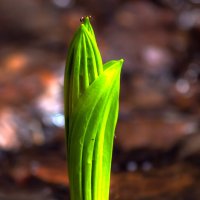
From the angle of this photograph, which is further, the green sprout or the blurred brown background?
the blurred brown background

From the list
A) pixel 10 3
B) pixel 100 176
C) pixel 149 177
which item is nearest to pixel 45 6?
pixel 10 3

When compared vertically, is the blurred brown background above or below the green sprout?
above

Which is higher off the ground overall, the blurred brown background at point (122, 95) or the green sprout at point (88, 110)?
the blurred brown background at point (122, 95)

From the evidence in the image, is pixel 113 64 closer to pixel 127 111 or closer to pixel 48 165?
pixel 48 165

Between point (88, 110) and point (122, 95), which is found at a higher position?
point (122, 95)
